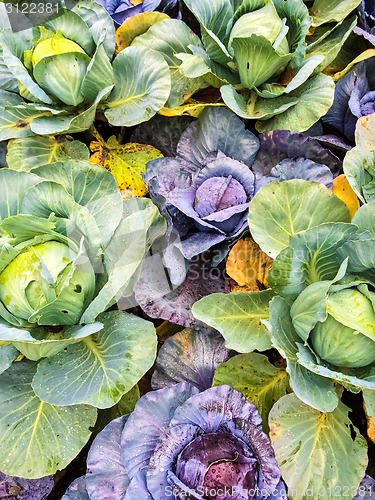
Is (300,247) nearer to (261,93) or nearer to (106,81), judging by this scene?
(261,93)

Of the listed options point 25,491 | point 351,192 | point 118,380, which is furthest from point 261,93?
point 25,491

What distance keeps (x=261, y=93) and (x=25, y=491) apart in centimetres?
117

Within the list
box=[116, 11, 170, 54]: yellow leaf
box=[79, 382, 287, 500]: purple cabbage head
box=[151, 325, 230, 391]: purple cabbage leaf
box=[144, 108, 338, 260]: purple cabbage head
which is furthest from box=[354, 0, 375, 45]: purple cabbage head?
box=[79, 382, 287, 500]: purple cabbage head

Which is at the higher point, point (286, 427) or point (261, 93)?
point (261, 93)

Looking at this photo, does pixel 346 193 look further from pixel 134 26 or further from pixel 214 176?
pixel 134 26

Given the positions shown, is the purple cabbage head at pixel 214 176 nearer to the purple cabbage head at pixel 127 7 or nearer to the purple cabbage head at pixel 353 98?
the purple cabbage head at pixel 353 98

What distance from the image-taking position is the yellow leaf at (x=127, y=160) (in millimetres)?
1278

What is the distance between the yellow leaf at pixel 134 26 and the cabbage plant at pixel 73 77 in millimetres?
57

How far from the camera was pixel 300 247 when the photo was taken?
0.87 m

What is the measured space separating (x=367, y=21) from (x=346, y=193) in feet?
1.96

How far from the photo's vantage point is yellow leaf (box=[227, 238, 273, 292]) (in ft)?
3.55

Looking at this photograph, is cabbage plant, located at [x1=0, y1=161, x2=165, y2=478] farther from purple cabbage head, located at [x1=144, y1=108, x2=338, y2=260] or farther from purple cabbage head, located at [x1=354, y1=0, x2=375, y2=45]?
purple cabbage head, located at [x1=354, y1=0, x2=375, y2=45]

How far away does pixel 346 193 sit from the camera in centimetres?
106

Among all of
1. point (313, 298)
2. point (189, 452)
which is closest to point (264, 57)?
point (313, 298)
